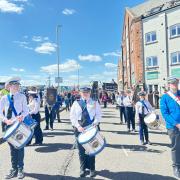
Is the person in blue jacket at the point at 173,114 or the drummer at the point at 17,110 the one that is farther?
the drummer at the point at 17,110

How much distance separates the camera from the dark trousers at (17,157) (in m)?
6.42

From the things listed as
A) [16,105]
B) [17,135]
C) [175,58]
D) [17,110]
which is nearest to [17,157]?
[17,135]

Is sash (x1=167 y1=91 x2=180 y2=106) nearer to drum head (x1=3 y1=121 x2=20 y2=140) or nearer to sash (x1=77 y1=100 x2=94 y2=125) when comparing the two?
sash (x1=77 y1=100 x2=94 y2=125)

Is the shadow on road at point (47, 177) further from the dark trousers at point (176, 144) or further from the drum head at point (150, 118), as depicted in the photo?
the drum head at point (150, 118)

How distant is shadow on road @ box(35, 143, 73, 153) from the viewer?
9.30 metres

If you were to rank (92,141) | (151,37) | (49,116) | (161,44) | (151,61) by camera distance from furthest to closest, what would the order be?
1. (151,61)
2. (151,37)
3. (161,44)
4. (49,116)
5. (92,141)

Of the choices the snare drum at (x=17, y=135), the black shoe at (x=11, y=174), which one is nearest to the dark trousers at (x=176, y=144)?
the snare drum at (x=17, y=135)

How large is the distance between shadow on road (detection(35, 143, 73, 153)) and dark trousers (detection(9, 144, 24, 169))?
8.60 feet

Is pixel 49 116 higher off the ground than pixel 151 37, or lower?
lower

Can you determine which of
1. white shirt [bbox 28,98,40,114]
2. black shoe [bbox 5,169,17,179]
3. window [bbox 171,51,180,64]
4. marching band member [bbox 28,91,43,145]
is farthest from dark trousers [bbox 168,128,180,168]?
window [bbox 171,51,180,64]

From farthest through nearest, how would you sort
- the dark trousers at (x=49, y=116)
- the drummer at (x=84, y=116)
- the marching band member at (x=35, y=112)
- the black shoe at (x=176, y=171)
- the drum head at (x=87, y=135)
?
the dark trousers at (x=49, y=116) < the marching band member at (x=35, y=112) < the drummer at (x=84, y=116) < the black shoe at (x=176, y=171) < the drum head at (x=87, y=135)

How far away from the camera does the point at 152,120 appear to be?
952 cm

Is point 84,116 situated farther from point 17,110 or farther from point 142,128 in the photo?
point 142,128

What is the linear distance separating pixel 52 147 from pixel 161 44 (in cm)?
2529
